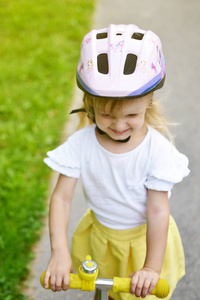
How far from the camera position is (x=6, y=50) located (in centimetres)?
641

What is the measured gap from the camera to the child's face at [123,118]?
2092 millimetres

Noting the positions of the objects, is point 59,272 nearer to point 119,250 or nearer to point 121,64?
point 119,250

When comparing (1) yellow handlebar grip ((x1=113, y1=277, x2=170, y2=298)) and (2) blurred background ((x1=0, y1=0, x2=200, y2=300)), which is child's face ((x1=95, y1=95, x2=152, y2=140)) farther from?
(1) yellow handlebar grip ((x1=113, y1=277, x2=170, y2=298))

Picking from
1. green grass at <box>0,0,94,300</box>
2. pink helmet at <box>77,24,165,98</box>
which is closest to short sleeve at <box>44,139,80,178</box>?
pink helmet at <box>77,24,165,98</box>

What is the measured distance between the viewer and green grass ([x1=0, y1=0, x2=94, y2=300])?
3.61 meters

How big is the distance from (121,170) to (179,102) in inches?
133

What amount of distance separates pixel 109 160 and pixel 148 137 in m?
0.23

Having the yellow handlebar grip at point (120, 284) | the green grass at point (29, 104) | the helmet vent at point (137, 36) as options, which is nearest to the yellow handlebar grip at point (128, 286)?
the yellow handlebar grip at point (120, 284)

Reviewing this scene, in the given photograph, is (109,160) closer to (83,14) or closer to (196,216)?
(196,216)

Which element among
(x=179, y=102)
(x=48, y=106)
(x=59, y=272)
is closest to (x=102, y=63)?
(x=59, y=272)

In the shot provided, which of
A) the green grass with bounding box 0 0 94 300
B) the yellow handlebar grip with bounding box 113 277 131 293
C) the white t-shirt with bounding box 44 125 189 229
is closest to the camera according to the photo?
the yellow handlebar grip with bounding box 113 277 131 293

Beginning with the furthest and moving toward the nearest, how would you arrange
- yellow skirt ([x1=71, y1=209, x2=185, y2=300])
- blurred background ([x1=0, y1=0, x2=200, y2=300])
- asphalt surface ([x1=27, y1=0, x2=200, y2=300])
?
blurred background ([x1=0, y1=0, x2=200, y2=300]) → asphalt surface ([x1=27, y1=0, x2=200, y2=300]) → yellow skirt ([x1=71, y1=209, x2=185, y2=300])

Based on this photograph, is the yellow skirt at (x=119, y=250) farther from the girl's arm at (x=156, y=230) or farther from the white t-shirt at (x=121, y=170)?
the girl's arm at (x=156, y=230)

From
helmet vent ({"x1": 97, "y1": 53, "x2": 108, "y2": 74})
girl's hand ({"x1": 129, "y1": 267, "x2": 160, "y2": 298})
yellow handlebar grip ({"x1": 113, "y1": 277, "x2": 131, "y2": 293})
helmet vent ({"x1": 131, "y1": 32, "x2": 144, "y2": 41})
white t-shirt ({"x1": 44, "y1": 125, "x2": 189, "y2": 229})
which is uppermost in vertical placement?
helmet vent ({"x1": 131, "y1": 32, "x2": 144, "y2": 41})
